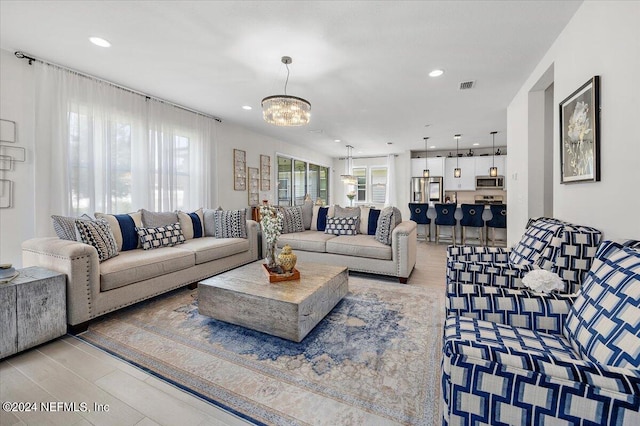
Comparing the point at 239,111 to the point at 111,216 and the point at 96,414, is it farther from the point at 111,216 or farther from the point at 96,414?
the point at 96,414

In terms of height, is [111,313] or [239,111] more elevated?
[239,111]

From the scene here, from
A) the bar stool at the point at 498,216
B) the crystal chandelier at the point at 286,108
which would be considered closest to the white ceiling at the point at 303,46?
the crystal chandelier at the point at 286,108

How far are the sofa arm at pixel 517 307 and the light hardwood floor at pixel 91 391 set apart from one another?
134 cm

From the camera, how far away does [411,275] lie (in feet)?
13.0

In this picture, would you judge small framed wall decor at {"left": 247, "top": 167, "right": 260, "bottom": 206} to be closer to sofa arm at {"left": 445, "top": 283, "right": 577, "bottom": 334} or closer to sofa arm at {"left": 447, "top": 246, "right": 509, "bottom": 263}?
sofa arm at {"left": 447, "top": 246, "right": 509, "bottom": 263}

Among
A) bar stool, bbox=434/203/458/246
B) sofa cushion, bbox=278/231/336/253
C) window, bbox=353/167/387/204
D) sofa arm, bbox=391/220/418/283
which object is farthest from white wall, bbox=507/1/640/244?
window, bbox=353/167/387/204

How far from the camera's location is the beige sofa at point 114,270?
2.27 meters

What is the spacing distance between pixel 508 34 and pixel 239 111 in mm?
3792

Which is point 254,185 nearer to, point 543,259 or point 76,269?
point 76,269

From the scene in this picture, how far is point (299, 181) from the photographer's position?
8.25 m

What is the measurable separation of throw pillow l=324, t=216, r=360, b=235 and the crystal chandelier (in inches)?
78.9

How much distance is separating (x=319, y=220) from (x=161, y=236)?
2.52 m

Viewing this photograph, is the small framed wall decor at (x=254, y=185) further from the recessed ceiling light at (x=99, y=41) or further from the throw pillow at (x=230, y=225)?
the recessed ceiling light at (x=99, y=41)

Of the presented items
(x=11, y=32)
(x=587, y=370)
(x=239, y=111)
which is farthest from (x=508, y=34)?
(x=11, y=32)
